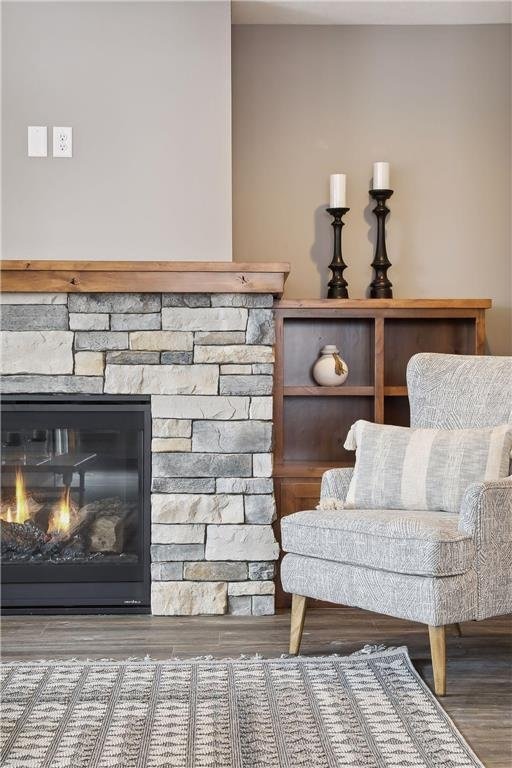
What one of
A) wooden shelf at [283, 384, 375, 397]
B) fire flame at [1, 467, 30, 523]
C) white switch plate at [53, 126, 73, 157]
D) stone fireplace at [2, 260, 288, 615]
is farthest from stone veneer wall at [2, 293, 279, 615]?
white switch plate at [53, 126, 73, 157]

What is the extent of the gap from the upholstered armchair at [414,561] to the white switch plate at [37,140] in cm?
184

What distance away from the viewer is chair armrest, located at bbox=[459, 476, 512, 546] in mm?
2639

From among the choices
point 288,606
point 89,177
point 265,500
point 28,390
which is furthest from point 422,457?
point 89,177

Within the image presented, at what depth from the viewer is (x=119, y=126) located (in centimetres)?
373

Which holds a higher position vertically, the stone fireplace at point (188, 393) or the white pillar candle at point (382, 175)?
the white pillar candle at point (382, 175)

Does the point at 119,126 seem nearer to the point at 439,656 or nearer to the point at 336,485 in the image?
the point at 336,485

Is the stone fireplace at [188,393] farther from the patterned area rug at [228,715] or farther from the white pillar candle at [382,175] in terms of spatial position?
the white pillar candle at [382,175]

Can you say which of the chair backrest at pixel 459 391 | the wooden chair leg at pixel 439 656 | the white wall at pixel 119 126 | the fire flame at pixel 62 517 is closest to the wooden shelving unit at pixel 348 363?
the chair backrest at pixel 459 391

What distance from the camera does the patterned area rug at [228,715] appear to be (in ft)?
6.96

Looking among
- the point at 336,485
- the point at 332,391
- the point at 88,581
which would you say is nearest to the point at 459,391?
the point at 336,485

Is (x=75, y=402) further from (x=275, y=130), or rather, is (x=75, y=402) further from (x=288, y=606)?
(x=275, y=130)

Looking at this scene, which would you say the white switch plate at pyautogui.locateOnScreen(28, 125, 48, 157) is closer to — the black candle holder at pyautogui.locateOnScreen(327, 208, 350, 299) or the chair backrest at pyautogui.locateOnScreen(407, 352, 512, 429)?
→ the black candle holder at pyautogui.locateOnScreen(327, 208, 350, 299)

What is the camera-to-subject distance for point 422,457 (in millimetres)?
3055

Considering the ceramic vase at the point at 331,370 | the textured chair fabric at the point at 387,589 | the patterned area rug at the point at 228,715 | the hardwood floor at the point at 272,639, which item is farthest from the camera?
the ceramic vase at the point at 331,370
